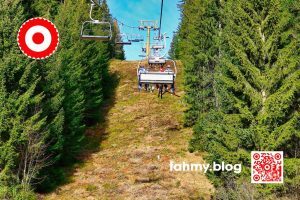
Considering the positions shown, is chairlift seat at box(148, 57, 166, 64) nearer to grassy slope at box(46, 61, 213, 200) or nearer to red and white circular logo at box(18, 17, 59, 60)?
red and white circular logo at box(18, 17, 59, 60)

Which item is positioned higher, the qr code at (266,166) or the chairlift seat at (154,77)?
the chairlift seat at (154,77)

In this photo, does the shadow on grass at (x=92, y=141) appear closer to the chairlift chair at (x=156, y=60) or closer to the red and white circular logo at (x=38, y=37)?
the chairlift chair at (x=156, y=60)

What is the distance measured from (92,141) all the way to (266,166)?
2592 centimetres

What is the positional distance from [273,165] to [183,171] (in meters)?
15.4

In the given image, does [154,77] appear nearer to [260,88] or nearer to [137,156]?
[260,88]

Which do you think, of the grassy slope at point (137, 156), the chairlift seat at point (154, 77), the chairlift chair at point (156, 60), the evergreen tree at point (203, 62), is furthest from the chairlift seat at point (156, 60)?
the evergreen tree at point (203, 62)

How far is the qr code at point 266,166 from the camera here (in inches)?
909

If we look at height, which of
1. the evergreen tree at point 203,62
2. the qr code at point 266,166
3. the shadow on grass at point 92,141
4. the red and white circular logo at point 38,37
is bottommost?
the shadow on grass at point 92,141

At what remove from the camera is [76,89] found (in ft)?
131

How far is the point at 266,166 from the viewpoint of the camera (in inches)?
968

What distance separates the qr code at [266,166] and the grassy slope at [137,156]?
9093mm

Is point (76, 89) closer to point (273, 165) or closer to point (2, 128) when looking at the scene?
point (2, 128)

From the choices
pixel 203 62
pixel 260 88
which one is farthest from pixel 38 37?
pixel 203 62

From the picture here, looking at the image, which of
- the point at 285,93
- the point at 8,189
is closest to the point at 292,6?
the point at 285,93
